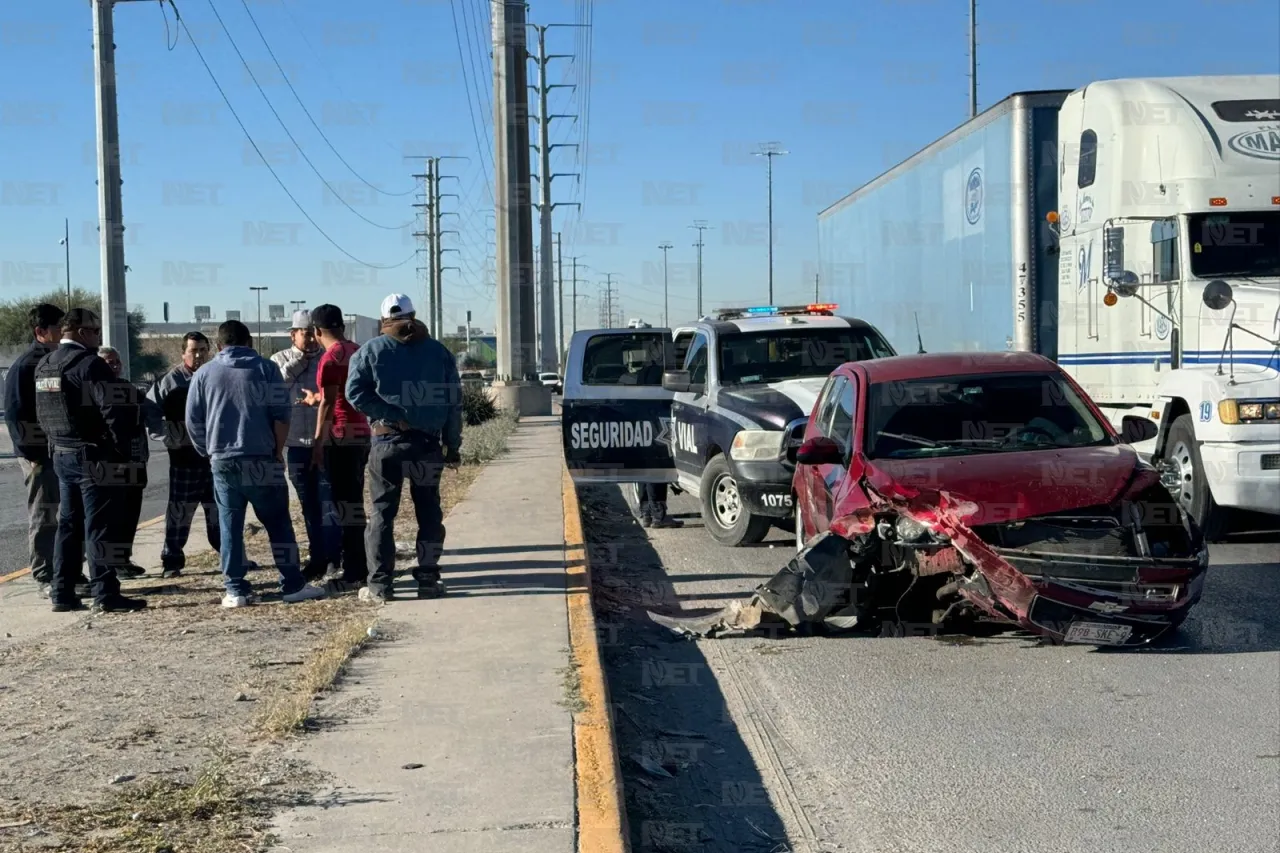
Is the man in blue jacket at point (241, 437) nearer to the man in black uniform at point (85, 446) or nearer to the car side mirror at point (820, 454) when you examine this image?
the man in black uniform at point (85, 446)

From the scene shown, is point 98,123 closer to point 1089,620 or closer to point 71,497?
point 71,497

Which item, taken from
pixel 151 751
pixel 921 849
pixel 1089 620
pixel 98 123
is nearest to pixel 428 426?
pixel 151 751

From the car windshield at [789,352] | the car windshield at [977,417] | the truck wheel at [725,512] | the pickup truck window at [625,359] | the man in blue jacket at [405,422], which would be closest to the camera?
the car windshield at [977,417]

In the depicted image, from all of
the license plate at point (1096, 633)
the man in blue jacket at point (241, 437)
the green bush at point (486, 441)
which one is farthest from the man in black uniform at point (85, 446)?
the green bush at point (486, 441)

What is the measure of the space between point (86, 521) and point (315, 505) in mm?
1621

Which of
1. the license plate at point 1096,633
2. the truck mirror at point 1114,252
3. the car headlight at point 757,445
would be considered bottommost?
the license plate at point 1096,633

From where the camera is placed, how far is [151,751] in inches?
218

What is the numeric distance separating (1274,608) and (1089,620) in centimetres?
240

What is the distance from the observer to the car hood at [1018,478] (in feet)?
24.0

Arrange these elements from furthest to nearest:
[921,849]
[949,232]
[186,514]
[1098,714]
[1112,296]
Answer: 1. [949,232]
2. [1112,296]
3. [186,514]
4. [1098,714]
5. [921,849]

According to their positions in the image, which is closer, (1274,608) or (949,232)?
(1274,608)

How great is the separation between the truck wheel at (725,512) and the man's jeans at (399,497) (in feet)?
10.5

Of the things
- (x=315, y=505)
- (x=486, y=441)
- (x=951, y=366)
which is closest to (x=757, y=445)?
(x=951, y=366)

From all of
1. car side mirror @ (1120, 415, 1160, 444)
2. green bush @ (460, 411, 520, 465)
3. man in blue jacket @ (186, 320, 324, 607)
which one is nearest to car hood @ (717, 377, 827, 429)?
car side mirror @ (1120, 415, 1160, 444)
